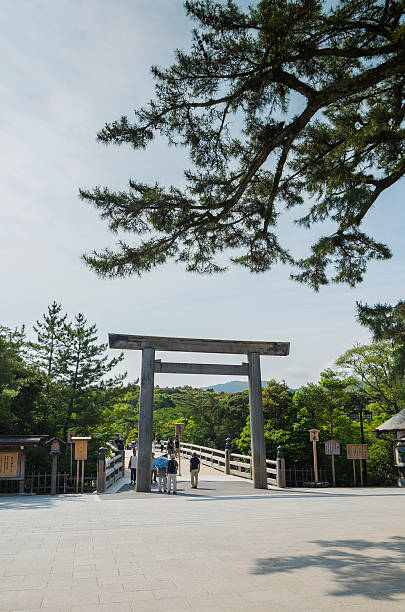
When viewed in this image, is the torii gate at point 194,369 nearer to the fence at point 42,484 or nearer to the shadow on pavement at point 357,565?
the fence at point 42,484

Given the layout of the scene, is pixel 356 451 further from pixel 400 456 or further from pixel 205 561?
pixel 205 561

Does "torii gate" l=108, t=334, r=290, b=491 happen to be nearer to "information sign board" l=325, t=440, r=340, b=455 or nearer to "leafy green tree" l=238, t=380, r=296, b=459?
"information sign board" l=325, t=440, r=340, b=455

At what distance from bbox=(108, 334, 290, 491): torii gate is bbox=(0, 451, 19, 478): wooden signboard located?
4.64 meters

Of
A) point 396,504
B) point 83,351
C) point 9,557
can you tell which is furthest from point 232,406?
point 9,557

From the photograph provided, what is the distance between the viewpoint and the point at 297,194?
26.1ft

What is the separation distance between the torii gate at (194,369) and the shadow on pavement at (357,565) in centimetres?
857

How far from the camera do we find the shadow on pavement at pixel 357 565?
3.91 metres

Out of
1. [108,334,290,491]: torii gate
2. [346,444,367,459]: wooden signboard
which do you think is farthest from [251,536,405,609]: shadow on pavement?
[346,444,367,459]: wooden signboard

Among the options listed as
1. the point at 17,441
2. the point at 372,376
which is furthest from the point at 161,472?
the point at 372,376

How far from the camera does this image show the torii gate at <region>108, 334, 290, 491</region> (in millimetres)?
13812

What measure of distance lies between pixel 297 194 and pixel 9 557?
679 centimetres

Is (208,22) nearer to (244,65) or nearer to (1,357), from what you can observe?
(244,65)

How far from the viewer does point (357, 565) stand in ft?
15.3

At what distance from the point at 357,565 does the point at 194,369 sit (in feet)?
34.3
